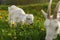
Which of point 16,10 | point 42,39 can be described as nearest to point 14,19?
point 16,10

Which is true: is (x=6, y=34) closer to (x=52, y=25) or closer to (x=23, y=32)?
(x=23, y=32)

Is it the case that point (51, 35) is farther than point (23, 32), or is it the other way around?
point (23, 32)

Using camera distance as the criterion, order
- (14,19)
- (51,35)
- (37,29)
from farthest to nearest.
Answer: (14,19) < (37,29) < (51,35)

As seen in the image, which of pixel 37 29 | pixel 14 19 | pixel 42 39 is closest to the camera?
pixel 42 39

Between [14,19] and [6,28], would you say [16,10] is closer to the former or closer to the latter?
[14,19]

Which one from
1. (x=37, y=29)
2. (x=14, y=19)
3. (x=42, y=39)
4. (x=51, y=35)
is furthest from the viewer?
(x=14, y=19)

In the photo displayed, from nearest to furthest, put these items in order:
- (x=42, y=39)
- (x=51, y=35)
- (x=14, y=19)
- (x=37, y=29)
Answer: (x=51, y=35), (x=42, y=39), (x=37, y=29), (x=14, y=19)

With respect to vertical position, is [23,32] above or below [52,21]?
below

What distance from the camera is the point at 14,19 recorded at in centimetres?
800

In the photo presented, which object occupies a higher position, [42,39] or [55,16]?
[55,16]

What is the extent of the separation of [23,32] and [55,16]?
1175mm

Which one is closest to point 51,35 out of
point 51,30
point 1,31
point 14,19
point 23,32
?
point 51,30

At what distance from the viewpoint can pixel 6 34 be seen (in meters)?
6.64

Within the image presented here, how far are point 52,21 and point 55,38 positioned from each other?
399mm
